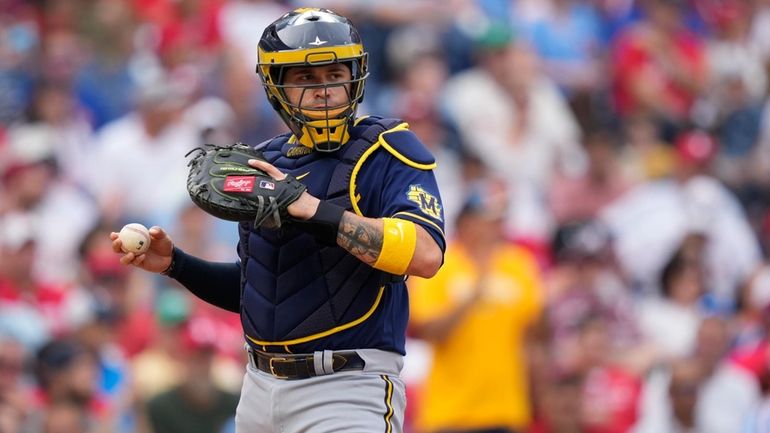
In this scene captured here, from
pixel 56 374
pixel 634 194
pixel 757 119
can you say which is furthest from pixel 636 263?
pixel 56 374

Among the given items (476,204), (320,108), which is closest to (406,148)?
(320,108)

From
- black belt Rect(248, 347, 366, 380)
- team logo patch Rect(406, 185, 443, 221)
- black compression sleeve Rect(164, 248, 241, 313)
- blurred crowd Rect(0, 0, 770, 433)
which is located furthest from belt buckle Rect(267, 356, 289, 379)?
blurred crowd Rect(0, 0, 770, 433)

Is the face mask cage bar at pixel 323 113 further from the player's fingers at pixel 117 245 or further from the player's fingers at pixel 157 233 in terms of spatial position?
the player's fingers at pixel 117 245

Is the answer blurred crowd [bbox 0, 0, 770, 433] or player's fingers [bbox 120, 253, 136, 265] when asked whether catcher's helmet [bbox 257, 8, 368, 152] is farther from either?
blurred crowd [bbox 0, 0, 770, 433]

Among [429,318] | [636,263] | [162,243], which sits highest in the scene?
[162,243]

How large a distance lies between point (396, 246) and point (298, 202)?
0.34 meters

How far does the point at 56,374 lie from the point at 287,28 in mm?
4271

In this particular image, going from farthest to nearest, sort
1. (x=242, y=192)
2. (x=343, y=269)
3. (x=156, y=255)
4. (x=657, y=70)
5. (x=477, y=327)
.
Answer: (x=657, y=70) < (x=477, y=327) < (x=156, y=255) < (x=343, y=269) < (x=242, y=192)

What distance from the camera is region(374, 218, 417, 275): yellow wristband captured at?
4785 mm

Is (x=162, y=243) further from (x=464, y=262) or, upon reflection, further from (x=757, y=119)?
(x=757, y=119)

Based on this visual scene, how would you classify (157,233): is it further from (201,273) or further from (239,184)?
(239,184)

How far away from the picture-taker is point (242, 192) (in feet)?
15.7

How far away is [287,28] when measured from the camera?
5.12 metres

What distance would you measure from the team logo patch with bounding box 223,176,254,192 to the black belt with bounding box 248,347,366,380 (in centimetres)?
63
